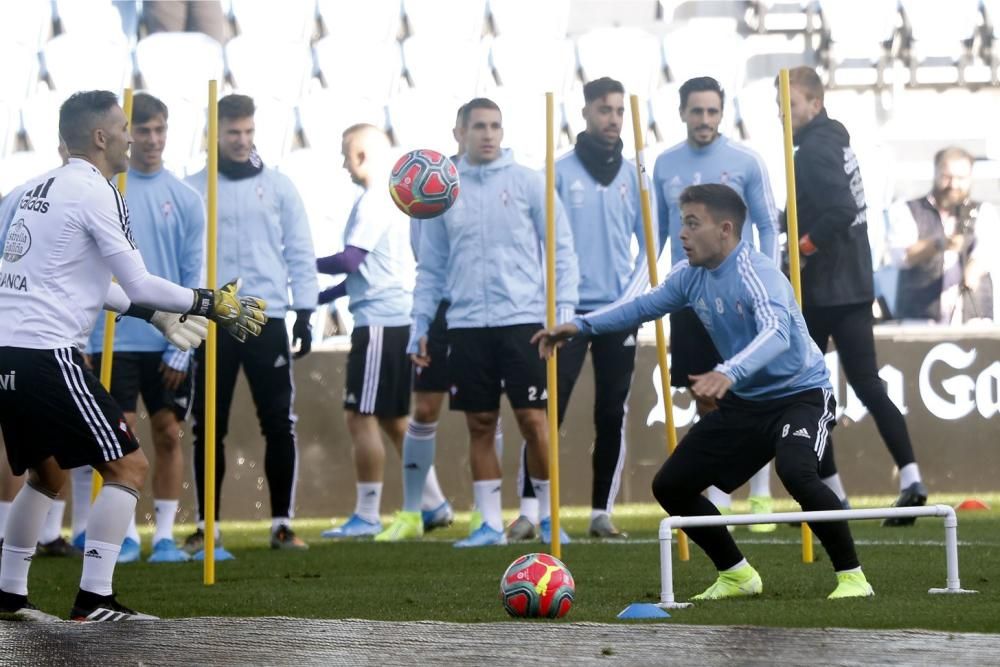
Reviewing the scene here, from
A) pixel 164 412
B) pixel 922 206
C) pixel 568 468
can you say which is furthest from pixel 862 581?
pixel 922 206

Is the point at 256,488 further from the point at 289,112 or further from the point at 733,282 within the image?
the point at 733,282

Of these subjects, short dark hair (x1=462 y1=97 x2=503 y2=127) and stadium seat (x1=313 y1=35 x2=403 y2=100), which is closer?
short dark hair (x1=462 y1=97 x2=503 y2=127)

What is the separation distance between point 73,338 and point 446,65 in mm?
10466

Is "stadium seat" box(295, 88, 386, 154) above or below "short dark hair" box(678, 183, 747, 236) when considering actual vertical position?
above

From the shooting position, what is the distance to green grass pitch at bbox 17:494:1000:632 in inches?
214

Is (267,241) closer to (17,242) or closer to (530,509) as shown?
(530,509)

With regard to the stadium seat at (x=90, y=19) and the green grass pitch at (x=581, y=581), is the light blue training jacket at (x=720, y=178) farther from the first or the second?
the stadium seat at (x=90, y=19)

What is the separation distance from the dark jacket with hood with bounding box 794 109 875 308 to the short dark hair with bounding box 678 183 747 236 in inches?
115

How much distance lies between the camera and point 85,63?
15523 mm

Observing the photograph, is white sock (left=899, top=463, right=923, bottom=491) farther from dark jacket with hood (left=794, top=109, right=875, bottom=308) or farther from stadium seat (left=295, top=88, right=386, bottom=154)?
stadium seat (left=295, top=88, right=386, bottom=154)

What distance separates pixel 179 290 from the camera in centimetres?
571

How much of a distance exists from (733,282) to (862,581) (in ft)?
3.86

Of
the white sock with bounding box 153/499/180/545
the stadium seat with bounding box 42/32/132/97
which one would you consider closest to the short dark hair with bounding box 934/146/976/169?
the stadium seat with bounding box 42/32/132/97

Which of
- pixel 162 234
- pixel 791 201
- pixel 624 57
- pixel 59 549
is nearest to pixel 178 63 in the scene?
pixel 624 57
